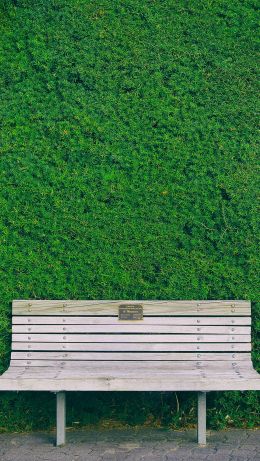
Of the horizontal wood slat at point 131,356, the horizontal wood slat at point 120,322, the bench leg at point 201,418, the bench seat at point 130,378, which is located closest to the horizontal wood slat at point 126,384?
the bench seat at point 130,378

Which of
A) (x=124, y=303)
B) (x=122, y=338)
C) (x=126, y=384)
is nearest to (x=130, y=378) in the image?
(x=126, y=384)

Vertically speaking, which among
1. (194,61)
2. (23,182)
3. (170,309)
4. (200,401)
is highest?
(194,61)

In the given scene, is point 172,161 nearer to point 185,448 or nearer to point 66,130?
point 66,130

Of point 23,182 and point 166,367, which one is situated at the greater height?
point 23,182

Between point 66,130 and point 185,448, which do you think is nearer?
point 185,448

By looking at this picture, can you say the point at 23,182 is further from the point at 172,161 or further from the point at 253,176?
the point at 253,176

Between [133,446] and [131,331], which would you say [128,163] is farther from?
[133,446]

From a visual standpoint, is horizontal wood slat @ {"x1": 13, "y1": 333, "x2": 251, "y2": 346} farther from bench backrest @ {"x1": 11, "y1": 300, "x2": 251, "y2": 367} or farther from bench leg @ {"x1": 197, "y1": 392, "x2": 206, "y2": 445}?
bench leg @ {"x1": 197, "y1": 392, "x2": 206, "y2": 445}

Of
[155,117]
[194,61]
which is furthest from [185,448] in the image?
[194,61]
